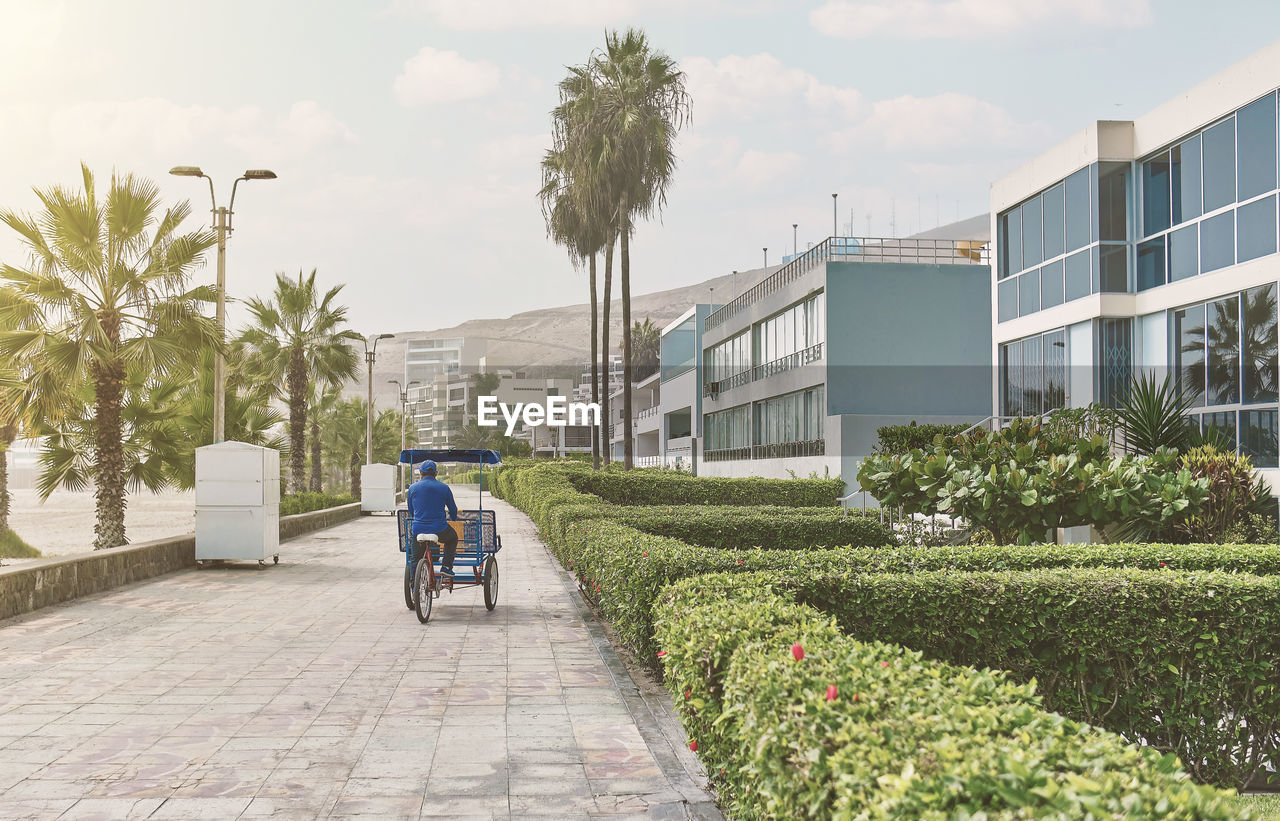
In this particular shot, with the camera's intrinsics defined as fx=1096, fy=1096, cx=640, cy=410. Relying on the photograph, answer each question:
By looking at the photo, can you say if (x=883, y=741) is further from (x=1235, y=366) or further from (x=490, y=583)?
(x=1235, y=366)

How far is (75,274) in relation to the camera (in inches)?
737

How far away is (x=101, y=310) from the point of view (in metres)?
18.8

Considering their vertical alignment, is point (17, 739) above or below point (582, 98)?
below

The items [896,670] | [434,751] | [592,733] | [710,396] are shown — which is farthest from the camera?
[710,396]

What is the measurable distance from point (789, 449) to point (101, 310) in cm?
2373

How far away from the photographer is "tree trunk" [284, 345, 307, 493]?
1592 inches

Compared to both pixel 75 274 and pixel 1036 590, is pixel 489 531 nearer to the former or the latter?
pixel 1036 590

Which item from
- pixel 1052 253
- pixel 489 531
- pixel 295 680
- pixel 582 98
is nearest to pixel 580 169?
pixel 582 98

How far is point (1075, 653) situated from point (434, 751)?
405cm

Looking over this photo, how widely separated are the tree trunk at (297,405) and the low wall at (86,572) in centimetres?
2259

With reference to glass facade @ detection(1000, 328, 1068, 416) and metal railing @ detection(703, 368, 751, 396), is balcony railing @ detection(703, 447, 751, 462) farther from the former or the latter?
glass facade @ detection(1000, 328, 1068, 416)

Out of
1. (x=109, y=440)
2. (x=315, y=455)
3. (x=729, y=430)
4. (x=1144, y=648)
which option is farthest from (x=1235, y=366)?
(x=315, y=455)

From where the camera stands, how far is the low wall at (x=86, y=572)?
39.2 feet

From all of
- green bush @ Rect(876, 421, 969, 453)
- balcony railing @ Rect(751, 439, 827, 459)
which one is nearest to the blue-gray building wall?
balcony railing @ Rect(751, 439, 827, 459)
